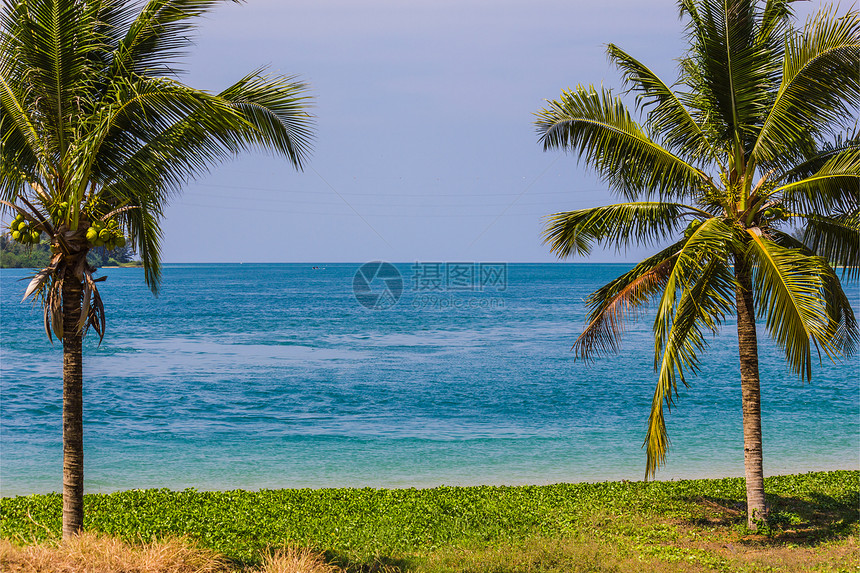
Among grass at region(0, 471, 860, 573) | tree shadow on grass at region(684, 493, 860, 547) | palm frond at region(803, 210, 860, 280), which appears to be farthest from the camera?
tree shadow on grass at region(684, 493, 860, 547)

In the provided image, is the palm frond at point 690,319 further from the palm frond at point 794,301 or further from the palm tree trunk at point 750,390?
the palm frond at point 794,301

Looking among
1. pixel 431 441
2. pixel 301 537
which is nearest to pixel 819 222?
pixel 301 537

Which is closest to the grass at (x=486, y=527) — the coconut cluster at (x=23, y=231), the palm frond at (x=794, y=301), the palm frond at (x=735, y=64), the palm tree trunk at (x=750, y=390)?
the palm tree trunk at (x=750, y=390)

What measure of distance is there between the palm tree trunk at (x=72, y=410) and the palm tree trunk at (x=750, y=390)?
27.3ft

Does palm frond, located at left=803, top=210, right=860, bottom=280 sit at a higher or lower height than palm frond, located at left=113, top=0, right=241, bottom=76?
lower

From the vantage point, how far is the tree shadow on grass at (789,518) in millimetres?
9266

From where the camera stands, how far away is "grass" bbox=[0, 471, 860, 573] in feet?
26.8

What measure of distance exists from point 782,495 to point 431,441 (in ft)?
33.0

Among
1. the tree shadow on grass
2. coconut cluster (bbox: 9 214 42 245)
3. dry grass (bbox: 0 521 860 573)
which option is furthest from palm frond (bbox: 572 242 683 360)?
coconut cluster (bbox: 9 214 42 245)

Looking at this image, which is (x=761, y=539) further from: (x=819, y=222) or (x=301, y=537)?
(x=301, y=537)

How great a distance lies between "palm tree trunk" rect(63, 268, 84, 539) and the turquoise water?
7666 millimetres

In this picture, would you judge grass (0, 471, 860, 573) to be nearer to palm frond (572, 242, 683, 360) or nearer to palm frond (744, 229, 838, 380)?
palm frond (572, 242, 683, 360)

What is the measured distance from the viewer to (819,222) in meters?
9.25

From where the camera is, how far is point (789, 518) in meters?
9.81
